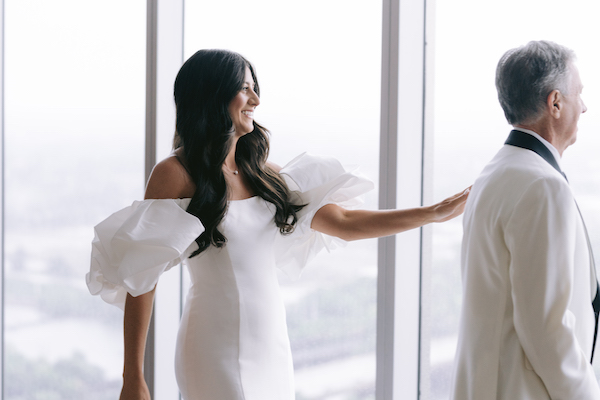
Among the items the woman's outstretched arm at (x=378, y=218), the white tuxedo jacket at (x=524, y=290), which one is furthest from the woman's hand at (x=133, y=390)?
the white tuxedo jacket at (x=524, y=290)

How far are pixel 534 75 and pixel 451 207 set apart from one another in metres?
0.44

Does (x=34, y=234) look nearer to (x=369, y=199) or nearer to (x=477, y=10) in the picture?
(x=369, y=199)

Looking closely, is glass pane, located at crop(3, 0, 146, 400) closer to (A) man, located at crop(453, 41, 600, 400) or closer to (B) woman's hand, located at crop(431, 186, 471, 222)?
(B) woman's hand, located at crop(431, 186, 471, 222)

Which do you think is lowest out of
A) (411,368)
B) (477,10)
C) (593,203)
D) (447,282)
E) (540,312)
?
(411,368)

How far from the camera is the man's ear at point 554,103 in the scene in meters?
1.18

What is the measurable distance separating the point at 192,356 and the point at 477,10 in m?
1.25

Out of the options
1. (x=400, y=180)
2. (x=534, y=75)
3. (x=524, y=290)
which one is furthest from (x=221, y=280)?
(x=534, y=75)

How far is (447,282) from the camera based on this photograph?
5.78ft

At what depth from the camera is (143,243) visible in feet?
4.90

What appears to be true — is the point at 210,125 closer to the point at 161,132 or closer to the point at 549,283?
the point at 161,132

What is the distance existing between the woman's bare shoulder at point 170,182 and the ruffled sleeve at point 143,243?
0.04m

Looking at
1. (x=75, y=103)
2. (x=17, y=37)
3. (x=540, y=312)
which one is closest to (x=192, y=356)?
(x=540, y=312)

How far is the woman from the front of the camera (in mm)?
1521

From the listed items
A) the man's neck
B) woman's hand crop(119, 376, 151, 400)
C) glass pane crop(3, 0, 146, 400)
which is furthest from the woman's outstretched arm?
glass pane crop(3, 0, 146, 400)
